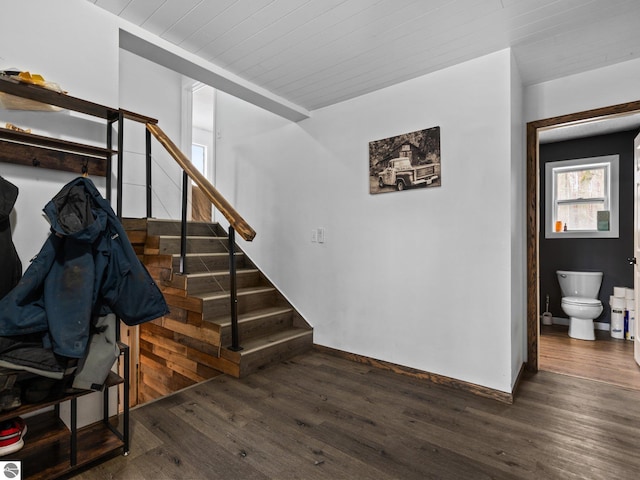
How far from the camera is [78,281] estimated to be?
56.6 inches

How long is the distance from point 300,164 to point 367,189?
2.75 ft

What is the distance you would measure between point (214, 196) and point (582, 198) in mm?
4623

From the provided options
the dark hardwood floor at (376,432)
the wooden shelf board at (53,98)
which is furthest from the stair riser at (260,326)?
the wooden shelf board at (53,98)

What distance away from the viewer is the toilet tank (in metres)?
4.27

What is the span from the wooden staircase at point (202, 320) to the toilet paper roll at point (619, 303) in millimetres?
3609

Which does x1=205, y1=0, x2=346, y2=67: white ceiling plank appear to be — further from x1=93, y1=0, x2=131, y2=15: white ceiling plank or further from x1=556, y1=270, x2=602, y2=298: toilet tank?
x1=556, y1=270, x2=602, y2=298: toilet tank

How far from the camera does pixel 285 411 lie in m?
2.18

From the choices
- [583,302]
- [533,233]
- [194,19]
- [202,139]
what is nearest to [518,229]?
[533,233]

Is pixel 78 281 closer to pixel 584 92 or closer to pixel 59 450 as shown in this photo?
pixel 59 450

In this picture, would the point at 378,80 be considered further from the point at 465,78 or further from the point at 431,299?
the point at 431,299

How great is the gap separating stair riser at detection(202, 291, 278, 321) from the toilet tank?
12.0 feet

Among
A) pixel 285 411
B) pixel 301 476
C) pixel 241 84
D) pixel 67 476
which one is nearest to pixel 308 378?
pixel 285 411

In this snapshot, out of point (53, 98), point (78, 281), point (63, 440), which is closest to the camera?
point (78, 281)

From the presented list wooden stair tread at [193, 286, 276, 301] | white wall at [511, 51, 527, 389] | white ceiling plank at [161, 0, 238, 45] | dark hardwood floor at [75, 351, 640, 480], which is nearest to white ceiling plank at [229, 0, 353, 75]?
white ceiling plank at [161, 0, 238, 45]
